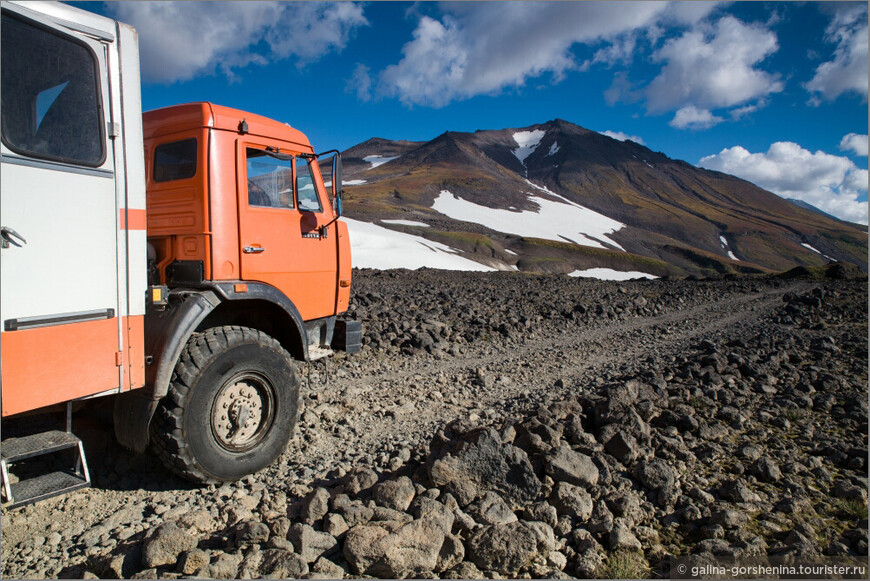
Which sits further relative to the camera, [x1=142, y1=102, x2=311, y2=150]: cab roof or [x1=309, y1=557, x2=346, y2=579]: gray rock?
[x1=142, y1=102, x2=311, y2=150]: cab roof

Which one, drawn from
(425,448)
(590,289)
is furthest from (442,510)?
(590,289)

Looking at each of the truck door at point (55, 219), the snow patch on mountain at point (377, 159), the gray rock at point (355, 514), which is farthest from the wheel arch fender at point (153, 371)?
the snow patch on mountain at point (377, 159)

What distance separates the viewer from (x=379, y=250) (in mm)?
33750

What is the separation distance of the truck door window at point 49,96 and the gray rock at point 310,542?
279cm

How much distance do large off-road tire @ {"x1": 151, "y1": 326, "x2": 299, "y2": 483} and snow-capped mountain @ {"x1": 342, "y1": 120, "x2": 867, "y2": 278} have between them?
3.76m

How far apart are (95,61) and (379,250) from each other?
1183 inches

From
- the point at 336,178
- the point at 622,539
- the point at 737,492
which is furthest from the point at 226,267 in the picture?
the point at 737,492

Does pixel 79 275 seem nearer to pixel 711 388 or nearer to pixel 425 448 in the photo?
pixel 425 448

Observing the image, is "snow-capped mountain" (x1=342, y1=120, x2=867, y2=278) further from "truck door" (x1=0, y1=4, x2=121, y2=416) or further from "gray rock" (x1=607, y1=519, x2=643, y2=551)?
"gray rock" (x1=607, y1=519, x2=643, y2=551)

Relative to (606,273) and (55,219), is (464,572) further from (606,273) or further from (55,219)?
(606,273)

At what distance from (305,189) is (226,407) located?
2366mm

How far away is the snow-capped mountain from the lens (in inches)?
1751

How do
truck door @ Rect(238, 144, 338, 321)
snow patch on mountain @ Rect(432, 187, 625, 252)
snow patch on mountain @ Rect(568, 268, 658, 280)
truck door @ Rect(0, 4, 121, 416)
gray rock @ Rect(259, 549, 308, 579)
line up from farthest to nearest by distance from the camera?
1. snow patch on mountain @ Rect(432, 187, 625, 252)
2. snow patch on mountain @ Rect(568, 268, 658, 280)
3. truck door @ Rect(238, 144, 338, 321)
4. truck door @ Rect(0, 4, 121, 416)
5. gray rock @ Rect(259, 549, 308, 579)

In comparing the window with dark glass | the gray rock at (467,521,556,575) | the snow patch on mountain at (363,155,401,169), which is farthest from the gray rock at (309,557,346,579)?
the snow patch on mountain at (363,155,401,169)
